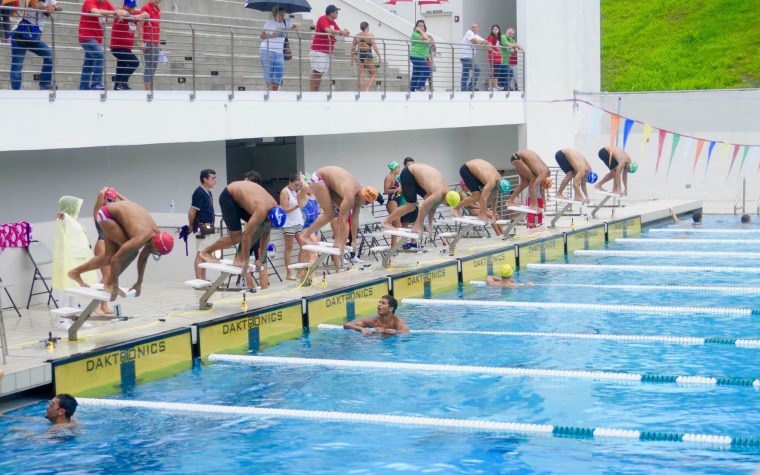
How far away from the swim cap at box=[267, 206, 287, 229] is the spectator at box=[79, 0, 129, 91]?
335 cm

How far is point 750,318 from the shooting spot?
449 inches

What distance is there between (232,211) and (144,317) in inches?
52.6

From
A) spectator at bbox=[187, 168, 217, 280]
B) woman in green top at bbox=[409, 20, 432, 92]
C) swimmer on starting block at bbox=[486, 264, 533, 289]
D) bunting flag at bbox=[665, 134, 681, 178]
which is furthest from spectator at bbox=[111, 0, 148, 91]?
bunting flag at bbox=[665, 134, 681, 178]

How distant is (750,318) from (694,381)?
3078mm

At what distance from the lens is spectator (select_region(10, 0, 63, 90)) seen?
11180mm

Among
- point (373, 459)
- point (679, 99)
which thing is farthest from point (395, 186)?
point (679, 99)

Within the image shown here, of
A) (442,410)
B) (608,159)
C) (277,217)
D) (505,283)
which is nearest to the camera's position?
(442,410)

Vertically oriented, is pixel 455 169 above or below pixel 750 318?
above

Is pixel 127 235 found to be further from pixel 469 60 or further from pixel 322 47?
pixel 469 60

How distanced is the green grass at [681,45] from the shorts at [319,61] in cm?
1954

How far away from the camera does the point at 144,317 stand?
405 inches

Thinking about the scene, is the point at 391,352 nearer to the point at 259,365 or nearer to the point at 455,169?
the point at 259,365

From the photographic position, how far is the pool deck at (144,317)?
8.24 metres

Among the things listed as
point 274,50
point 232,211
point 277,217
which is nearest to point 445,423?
point 277,217
